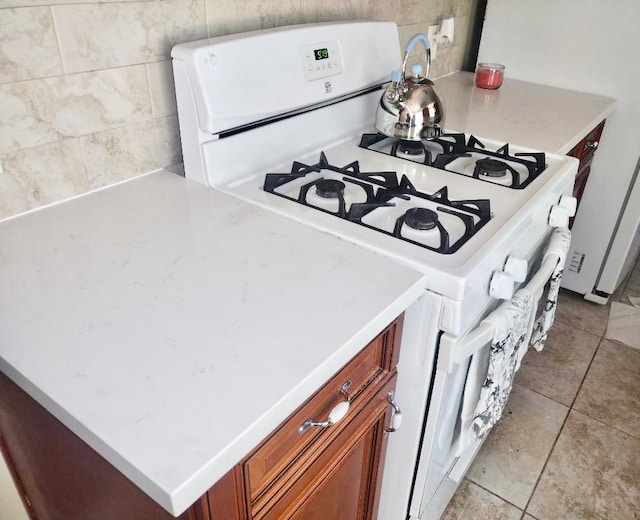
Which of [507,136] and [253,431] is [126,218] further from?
[507,136]

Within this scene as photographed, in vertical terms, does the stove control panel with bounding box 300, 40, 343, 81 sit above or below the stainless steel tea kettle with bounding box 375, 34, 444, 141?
above

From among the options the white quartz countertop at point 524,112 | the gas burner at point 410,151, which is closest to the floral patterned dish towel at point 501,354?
the gas burner at point 410,151

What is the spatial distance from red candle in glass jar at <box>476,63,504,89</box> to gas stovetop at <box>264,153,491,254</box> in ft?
3.30

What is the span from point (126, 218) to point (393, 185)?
1.73 feet

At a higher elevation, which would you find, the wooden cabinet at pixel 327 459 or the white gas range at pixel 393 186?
the white gas range at pixel 393 186

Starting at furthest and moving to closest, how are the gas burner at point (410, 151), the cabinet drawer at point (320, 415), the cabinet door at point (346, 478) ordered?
the gas burner at point (410, 151)
the cabinet door at point (346, 478)
the cabinet drawer at point (320, 415)

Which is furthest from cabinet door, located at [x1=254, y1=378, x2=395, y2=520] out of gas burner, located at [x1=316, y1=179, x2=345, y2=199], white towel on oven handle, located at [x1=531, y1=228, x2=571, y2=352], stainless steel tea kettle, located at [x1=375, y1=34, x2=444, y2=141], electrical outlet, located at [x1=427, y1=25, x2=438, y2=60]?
electrical outlet, located at [x1=427, y1=25, x2=438, y2=60]

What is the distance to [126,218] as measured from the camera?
0.97m

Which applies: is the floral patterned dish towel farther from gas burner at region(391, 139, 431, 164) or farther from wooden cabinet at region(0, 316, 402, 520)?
gas burner at region(391, 139, 431, 164)

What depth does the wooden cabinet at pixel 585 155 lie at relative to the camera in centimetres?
173

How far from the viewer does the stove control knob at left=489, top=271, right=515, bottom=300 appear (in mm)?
961

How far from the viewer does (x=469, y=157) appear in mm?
1355

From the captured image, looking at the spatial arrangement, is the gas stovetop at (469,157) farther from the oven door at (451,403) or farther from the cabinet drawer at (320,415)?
the cabinet drawer at (320,415)

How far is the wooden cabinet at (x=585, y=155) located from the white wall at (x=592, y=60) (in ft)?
0.19
